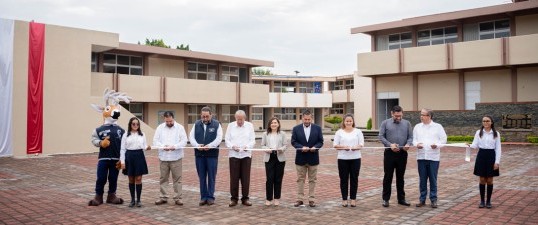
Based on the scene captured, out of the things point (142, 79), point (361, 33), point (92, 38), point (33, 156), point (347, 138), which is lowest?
point (33, 156)

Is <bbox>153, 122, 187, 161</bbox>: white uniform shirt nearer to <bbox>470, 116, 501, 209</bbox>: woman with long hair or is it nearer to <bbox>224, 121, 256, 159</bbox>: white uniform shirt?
<bbox>224, 121, 256, 159</bbox>: white uniform shirt

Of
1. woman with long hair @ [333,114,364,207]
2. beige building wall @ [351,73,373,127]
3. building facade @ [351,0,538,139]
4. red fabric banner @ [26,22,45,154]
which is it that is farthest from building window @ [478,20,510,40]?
red fabric banner @ [26,22,45,154]

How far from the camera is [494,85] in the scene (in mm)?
26734

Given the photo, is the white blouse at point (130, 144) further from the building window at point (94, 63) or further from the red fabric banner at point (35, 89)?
the building window at point (94, 63)

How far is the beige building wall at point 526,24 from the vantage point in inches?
987

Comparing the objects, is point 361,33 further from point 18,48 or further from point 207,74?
point 18,48

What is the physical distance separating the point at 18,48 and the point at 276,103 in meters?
33.4

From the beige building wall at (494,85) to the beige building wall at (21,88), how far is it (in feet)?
81.7

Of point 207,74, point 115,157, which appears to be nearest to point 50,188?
point 115,157

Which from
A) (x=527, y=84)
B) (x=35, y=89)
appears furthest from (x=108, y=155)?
(x=527, y=84)

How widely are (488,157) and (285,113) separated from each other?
45306 millimetres

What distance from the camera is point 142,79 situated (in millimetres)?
26109

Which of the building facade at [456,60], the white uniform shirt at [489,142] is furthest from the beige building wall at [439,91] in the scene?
the white uniform shirt at [489,142]

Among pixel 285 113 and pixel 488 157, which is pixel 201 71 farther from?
pixel 488 157
